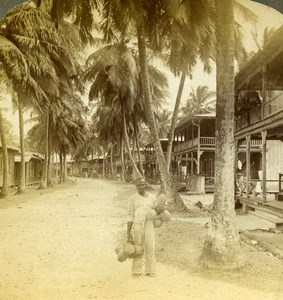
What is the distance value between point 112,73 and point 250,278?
5.56 m

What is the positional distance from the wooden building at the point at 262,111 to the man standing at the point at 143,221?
392cm

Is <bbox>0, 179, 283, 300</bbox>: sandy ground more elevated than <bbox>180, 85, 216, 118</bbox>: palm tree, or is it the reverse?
<bbox>180, 85, 216, 118</bbox>: palm tree

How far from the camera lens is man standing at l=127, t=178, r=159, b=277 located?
16.0 ft

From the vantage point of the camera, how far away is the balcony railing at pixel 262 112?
9336mm

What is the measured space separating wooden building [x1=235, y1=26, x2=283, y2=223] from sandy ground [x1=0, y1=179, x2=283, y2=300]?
406 centimetres

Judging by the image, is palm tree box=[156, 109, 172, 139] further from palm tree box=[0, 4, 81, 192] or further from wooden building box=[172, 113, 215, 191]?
palm tree box=[0, 4, 81, 192]

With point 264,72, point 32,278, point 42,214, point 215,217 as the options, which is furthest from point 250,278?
point 264,72

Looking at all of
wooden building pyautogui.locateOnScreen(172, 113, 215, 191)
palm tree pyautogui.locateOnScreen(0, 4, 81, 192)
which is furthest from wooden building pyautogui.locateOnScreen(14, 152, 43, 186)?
palm tree pyautogui.locateOnScreen(0, 4, 81, 192)

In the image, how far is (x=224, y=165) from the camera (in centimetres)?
563

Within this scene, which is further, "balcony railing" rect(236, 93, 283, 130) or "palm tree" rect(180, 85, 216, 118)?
"balcony railing" rect(236, 93, 283, 130)

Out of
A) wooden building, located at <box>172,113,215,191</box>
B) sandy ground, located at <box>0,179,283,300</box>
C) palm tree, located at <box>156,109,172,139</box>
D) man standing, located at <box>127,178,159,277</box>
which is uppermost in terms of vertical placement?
palm tree, located at <box>156,109,172,139</box>

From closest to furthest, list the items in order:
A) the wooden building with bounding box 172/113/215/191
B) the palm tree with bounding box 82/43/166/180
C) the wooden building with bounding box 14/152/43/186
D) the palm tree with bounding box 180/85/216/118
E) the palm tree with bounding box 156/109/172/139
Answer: the palm tree with bounding box 180/85/216/118 → the palm tree with bounding box 82/43/166/180 → the wooden building with bounding box 172/113/215/191 → the palm tree with bounding box 156/109/172/139 → the wooden building with bounding box 14/152/43/186

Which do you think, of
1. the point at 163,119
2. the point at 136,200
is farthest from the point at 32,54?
the point at 163,119

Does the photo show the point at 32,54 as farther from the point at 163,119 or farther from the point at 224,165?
the point at 163,119
